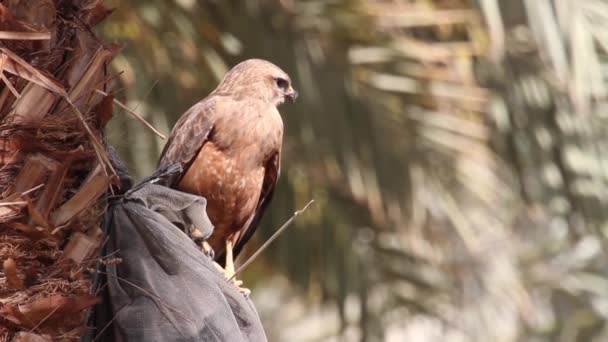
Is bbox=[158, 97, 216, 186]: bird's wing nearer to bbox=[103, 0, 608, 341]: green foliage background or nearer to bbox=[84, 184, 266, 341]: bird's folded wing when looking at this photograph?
bbox=[84, 184, 266, 341]: bird's folded wing

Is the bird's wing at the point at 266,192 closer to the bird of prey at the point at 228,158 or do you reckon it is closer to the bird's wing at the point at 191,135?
the bird of prey at the point at 228,158

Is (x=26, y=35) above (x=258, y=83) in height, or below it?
above

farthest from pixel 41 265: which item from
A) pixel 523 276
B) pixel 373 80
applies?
pixel 523 276

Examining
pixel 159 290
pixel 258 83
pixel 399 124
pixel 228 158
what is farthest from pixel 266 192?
pixel 399 124

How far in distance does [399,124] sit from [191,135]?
9.99 feet

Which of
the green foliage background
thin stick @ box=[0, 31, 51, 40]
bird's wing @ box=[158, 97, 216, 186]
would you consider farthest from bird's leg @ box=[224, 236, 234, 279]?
the green foliage background

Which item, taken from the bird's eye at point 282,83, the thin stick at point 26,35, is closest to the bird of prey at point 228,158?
the bird's eye at point 282,83

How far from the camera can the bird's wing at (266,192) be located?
436cm

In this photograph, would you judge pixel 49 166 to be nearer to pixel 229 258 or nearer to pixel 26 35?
pixel 26 35

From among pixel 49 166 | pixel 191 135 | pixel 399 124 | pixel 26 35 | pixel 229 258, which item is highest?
pixel 26 35

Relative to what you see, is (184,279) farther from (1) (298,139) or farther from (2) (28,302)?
(1) (298,139)

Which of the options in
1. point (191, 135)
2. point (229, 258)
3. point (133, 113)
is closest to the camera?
point (133, 113)

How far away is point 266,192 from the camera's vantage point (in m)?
4.45

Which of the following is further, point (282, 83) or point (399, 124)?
point (399, 124)
